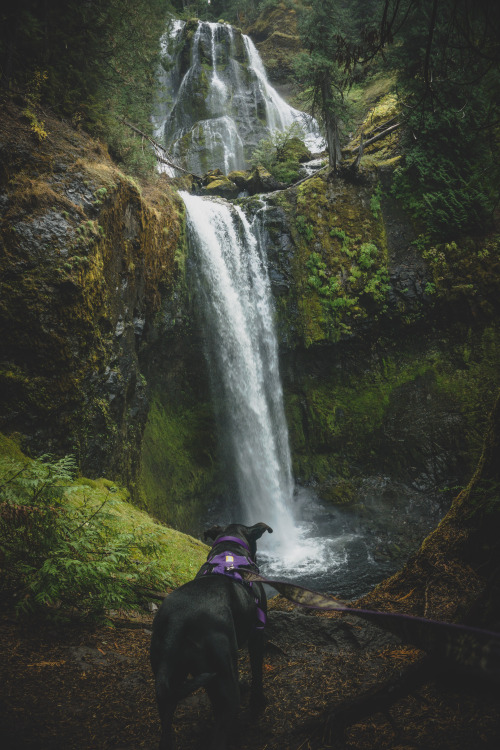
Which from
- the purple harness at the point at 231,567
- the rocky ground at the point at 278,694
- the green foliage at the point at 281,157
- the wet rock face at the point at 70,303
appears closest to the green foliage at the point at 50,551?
the rocky ground at the point at 278,694

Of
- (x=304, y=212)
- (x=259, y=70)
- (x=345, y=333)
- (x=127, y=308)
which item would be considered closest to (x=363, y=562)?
(x=345, y=333)

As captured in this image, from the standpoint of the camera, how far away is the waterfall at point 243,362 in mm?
11961

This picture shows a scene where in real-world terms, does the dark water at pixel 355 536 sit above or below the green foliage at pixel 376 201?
below

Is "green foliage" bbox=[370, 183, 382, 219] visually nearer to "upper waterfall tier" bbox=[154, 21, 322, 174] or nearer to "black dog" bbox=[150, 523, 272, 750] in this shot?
"upper waterfall tier" bbox=[154, 21, 322, 174]

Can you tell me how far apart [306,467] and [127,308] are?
28.0 feet

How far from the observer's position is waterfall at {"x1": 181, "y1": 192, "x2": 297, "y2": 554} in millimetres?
11961

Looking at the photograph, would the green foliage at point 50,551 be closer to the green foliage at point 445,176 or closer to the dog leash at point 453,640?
the dog leash at point 453,640

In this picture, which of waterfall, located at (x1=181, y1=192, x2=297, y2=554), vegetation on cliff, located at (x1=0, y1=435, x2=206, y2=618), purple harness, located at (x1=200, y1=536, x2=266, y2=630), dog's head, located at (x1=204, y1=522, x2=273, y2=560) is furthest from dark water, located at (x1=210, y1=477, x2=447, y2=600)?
purple harness, located at (x1=200, y1=536, x2=266, y2=630)

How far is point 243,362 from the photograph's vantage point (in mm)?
12352

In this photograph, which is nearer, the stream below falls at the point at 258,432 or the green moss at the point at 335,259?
the stream below falls at the point at 258,432

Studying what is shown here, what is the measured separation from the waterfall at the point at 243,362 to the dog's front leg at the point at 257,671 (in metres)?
9.54

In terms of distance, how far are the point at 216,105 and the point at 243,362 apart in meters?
20.7

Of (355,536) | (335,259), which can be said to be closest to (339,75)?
(335,259)

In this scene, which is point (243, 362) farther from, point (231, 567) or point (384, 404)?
point (231, 567)
